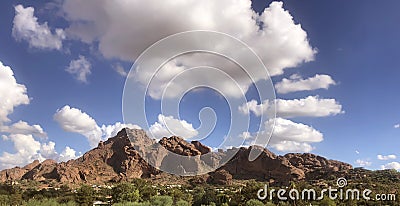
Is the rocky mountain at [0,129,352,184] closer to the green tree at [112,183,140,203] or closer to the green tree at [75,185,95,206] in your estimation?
the green tree at [112,183,140,203]

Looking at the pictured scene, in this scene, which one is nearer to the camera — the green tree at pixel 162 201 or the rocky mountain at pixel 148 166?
the green tree at pixel 162 201

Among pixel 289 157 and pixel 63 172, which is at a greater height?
pixel 289 157

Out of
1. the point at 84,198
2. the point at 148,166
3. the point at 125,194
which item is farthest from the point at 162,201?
the point at 148,166

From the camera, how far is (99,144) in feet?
518

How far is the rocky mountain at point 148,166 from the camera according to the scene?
133m

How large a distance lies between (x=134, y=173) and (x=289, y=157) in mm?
68614

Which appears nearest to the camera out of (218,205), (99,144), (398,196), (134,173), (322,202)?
(322,202)

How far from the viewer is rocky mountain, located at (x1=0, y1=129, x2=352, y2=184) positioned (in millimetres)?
132750

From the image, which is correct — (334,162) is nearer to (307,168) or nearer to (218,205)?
(307,168)

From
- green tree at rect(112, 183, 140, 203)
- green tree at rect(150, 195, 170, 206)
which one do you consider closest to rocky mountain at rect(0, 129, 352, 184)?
green tree at rect(112, 183, 140, 203)

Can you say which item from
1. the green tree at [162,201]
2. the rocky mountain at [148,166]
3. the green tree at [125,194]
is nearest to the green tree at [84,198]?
the green tree at [125,194]

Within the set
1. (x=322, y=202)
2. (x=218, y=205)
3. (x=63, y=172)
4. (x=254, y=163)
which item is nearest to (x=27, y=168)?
(x=63, y=172)

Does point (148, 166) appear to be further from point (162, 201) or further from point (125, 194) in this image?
point (162, 201)

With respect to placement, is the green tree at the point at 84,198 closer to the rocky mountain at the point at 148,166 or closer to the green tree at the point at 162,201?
the green tree at the point at 162,201
